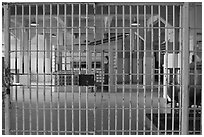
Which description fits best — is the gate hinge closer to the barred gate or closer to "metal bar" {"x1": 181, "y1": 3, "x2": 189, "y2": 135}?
the barred gate

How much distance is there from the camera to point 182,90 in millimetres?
3742

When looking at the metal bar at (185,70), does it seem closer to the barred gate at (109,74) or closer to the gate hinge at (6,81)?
the barred gate at (109,74)

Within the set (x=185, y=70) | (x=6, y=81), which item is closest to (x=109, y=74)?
(x=185, y=70)

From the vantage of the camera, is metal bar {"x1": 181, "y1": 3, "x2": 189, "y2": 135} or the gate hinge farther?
the gate hinge

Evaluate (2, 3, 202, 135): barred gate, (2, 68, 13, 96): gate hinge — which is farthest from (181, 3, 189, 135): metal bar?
(2, 68, 13, 96): gate hinge

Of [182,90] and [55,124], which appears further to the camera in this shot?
[55,124]

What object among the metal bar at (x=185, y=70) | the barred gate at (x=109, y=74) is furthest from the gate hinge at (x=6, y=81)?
the metal bar at (x=185, y=70)

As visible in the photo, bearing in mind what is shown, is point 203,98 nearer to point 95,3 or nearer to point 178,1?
point 178,1

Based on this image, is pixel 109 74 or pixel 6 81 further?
pixel 6 81

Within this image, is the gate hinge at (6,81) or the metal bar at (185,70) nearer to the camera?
the metal bar at (185,70)

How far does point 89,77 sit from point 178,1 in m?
1.32

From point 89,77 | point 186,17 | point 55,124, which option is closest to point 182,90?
point 186,17

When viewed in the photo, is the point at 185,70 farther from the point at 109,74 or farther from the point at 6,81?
the point at 6,81

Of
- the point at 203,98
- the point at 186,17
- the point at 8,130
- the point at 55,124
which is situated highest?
the point at 186,17
